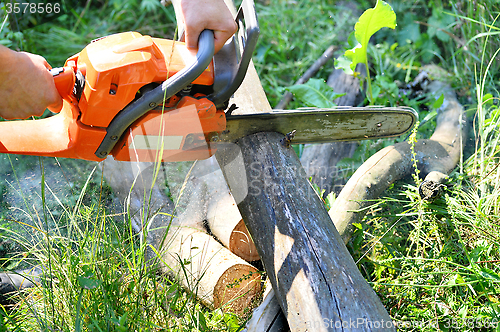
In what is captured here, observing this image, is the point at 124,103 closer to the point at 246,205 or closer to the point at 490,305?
the point at 246,205

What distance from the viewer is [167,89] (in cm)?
152

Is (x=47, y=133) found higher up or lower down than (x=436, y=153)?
higher up

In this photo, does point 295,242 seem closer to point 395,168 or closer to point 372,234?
point 372,234

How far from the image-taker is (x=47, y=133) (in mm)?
1747

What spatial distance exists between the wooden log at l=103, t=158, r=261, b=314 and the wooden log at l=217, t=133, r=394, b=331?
0.31 meters

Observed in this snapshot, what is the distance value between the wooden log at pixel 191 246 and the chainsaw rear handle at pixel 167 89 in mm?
275

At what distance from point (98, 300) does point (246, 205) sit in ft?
2.57

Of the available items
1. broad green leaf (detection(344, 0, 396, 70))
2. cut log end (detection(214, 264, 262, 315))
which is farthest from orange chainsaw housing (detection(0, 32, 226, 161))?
broad green leaf (detection(344, 0, 396, 70))

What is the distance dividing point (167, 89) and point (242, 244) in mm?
1056

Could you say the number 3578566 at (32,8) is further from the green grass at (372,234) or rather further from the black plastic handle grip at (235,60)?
the black plastic handle grip at (235,60)

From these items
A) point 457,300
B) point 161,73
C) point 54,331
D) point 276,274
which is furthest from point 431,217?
point 54,331

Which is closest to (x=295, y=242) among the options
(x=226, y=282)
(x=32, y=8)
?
(x=226, y=282)

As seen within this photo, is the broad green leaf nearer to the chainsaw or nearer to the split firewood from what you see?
the split firewood

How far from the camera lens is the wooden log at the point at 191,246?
1.89 meters
